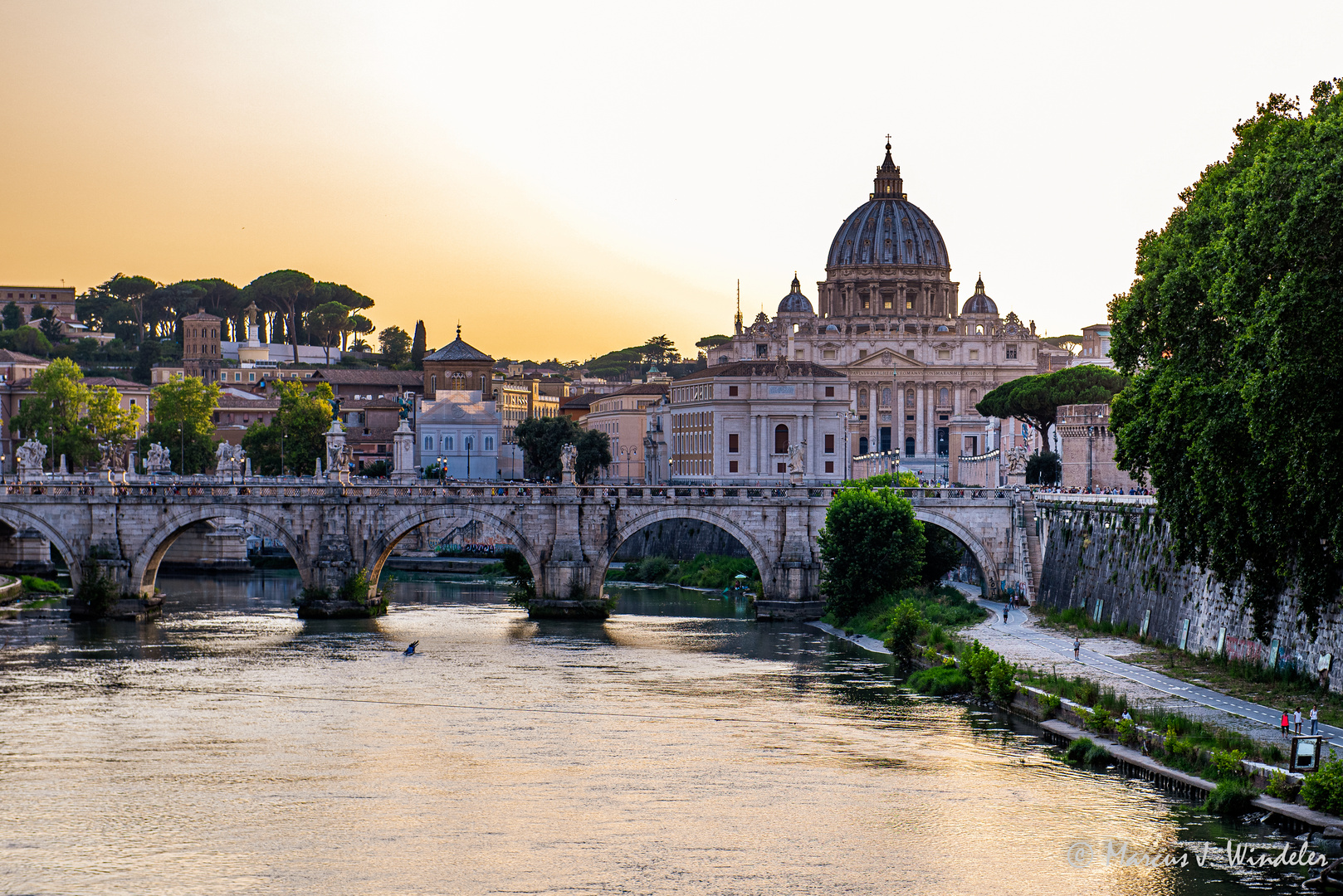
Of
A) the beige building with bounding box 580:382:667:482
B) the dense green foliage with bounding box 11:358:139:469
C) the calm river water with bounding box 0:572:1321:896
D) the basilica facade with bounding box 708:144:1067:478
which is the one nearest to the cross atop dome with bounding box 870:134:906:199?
the basilica facade with bounding box 708:144:1067:478

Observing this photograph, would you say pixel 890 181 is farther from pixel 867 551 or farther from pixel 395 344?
pixel 867 551

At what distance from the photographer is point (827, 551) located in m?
50.2

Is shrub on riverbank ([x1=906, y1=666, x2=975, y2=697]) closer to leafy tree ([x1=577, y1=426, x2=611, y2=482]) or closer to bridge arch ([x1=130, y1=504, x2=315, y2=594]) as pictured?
bridge arch ([x1=130, y1=504, x2=315, y2=594])

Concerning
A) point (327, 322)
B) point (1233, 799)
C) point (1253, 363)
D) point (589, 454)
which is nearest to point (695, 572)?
point (589, 454)

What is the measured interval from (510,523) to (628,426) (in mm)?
65894

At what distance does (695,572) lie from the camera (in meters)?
72.6

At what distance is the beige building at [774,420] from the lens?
9875cm

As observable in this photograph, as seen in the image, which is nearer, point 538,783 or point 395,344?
point 538,783

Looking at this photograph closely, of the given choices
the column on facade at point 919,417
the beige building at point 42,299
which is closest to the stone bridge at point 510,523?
the column on facade at point 919,417

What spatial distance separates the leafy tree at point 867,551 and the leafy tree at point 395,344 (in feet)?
350

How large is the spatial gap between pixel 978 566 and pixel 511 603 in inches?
641

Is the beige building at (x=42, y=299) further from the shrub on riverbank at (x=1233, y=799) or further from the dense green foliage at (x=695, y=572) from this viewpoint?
the shrub on riverbank at (x=1233, y=799)

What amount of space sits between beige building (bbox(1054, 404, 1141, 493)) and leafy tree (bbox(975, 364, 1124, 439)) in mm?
Answer: 12241

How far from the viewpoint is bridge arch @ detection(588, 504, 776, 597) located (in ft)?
174
